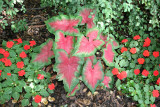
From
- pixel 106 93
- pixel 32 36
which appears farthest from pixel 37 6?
pixel 106 93

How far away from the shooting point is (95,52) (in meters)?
2.17

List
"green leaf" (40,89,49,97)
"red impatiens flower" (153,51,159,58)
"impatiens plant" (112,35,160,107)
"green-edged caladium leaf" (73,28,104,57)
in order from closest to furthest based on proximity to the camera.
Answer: "green-edged caladium leaf" (73,28,104,57)
"green leaf" (40,89,49,97)
"impatiens plant" (112,35,160,107)
"red impatiens flower" (153,51,159,58)

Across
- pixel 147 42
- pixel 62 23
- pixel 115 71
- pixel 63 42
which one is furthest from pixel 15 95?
pixel 147 42

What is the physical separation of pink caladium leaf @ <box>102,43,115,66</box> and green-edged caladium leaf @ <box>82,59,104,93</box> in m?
0.17

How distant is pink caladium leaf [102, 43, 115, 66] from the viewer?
7.45ft

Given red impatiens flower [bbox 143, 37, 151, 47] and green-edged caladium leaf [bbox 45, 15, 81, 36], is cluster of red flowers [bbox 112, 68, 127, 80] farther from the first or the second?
green-edged caladium leaf [bbox 45, 15, 81, 36]

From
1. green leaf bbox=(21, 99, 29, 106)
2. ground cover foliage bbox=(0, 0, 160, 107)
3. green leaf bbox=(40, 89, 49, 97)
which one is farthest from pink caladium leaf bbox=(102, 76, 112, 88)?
green leaf bbox=(21, 99, 29, 106)

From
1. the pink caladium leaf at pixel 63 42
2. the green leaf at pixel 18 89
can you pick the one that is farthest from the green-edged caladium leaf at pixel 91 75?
the green leaf at pixel 18 89

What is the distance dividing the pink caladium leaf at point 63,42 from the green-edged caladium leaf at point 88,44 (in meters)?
0.14

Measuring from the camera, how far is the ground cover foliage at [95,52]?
82.3 inches

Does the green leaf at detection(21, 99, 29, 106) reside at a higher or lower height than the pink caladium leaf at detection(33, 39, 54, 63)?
lower

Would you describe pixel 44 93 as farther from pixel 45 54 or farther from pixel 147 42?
pixel 147 42

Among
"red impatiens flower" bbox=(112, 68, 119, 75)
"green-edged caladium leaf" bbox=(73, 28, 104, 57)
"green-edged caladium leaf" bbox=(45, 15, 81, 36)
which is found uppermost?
"green-edged caladium leaf" bbox=(45, 15, 81, 36)

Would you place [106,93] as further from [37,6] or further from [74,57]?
[37,6]
